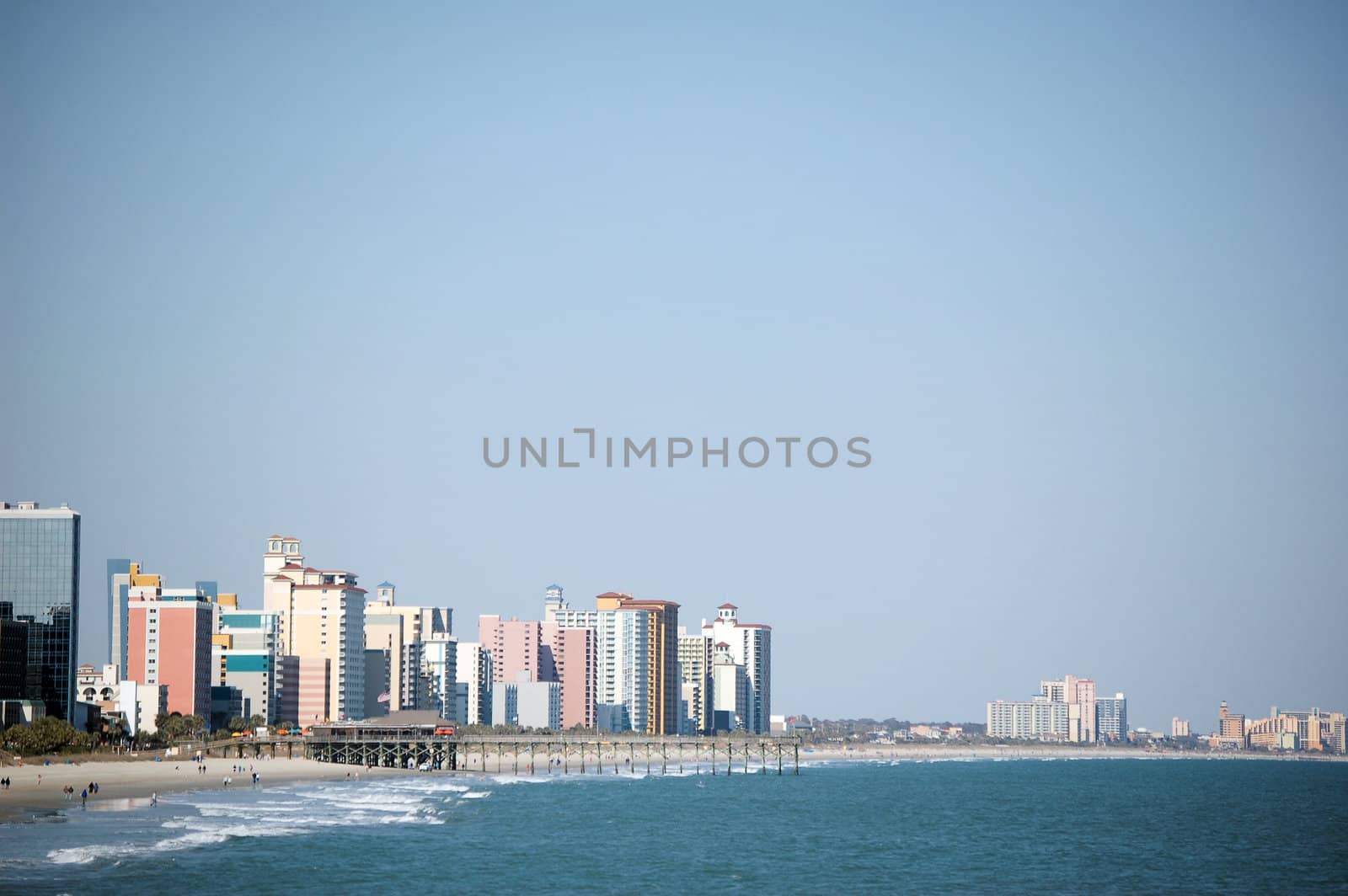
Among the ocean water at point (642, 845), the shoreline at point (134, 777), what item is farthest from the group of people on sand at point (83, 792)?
the ocean water at point (642, 845)

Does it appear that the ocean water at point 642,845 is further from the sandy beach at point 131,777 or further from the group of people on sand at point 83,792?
the group of people on sand at point 83,792

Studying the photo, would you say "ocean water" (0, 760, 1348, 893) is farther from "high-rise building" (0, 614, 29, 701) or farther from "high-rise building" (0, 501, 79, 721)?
"high-rise building" (0, 501, 79, 721)

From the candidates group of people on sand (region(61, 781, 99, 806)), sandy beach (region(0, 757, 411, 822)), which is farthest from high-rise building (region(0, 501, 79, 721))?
group of people on sand (region(61, 781, 99, 806))

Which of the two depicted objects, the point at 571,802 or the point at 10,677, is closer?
the point at 571,802

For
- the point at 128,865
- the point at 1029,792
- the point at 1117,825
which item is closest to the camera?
the point at 128,865

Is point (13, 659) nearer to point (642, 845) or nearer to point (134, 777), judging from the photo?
point (134, 777)

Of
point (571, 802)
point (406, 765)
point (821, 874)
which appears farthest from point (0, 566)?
point (821, 874)

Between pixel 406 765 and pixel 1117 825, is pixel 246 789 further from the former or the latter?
pixel 1117 825

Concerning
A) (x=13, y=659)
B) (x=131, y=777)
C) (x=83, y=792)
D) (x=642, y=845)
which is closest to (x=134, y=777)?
(x=131, y=777)
